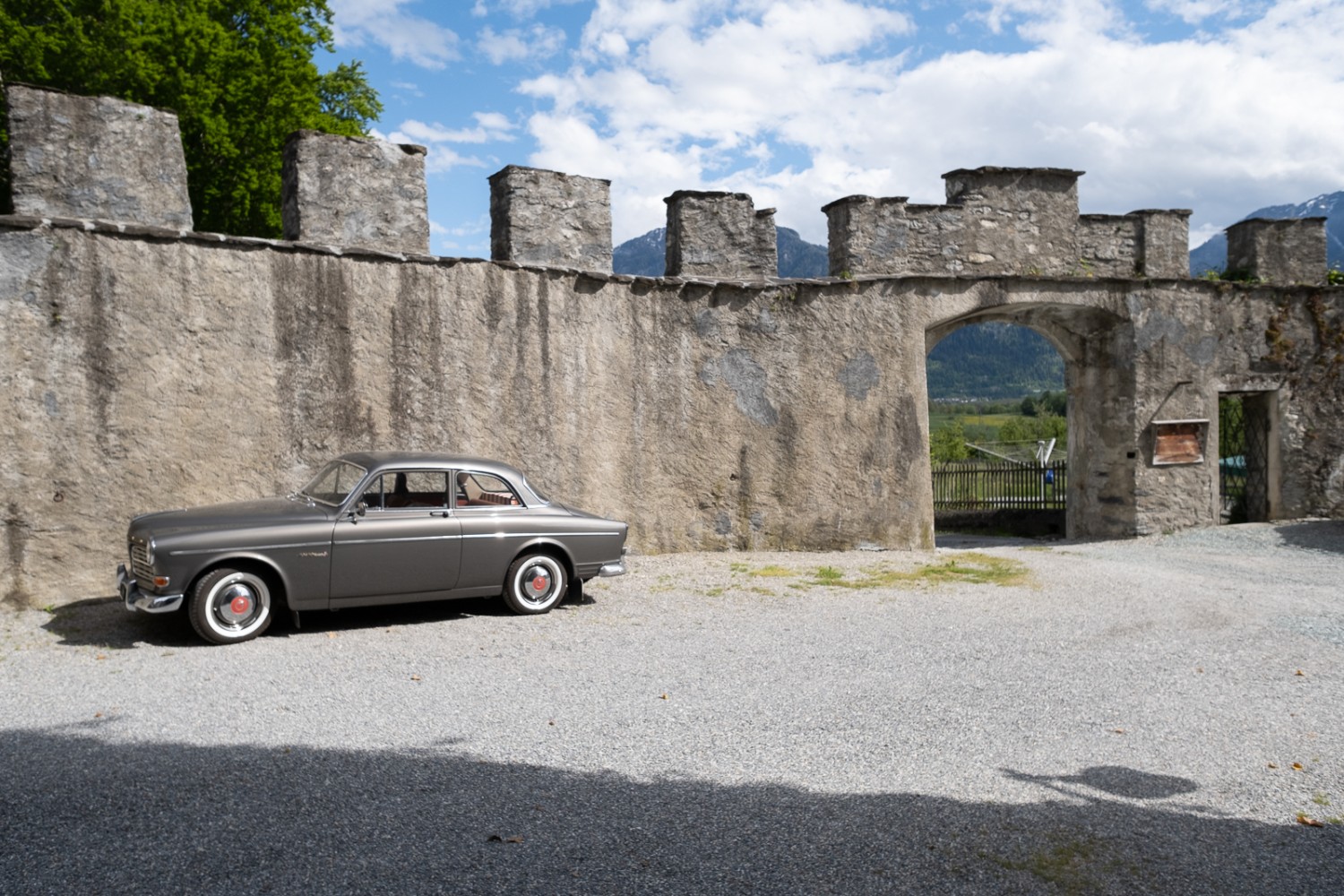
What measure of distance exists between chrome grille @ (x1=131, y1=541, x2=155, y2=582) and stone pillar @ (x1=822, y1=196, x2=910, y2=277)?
800cm

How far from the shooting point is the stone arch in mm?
12898

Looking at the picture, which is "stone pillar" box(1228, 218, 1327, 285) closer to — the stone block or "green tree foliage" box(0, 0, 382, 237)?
the stone block

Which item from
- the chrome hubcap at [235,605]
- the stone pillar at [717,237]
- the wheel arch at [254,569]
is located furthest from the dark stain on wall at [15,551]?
the stone pillar at [717,237]

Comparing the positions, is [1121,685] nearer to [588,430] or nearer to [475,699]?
[475,699]

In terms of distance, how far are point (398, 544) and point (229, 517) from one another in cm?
117

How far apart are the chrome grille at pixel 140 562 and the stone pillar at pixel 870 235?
26.3 ft

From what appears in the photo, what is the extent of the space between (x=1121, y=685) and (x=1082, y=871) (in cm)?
286

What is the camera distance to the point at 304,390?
336 inches

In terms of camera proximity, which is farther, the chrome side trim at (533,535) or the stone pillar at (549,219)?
the stone pillar at (549,219)

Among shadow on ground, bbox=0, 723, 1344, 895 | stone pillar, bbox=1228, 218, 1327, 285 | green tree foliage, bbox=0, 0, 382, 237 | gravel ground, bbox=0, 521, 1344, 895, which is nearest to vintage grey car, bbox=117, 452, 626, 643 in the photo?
gravel ground, bbox=0, 521, 1344, 895

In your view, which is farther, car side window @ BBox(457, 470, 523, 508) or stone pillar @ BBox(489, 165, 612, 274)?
stone pillar @ BBox(489, 165, 612, 274)

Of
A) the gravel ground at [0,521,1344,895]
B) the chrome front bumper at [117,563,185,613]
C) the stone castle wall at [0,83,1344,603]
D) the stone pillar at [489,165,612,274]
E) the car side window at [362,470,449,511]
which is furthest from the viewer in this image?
the stone pillar at [489,165,612,274]

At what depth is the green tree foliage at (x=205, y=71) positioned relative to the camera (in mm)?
16766

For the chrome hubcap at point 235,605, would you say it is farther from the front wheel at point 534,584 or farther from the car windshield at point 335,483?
the front wheel at point 534,584
